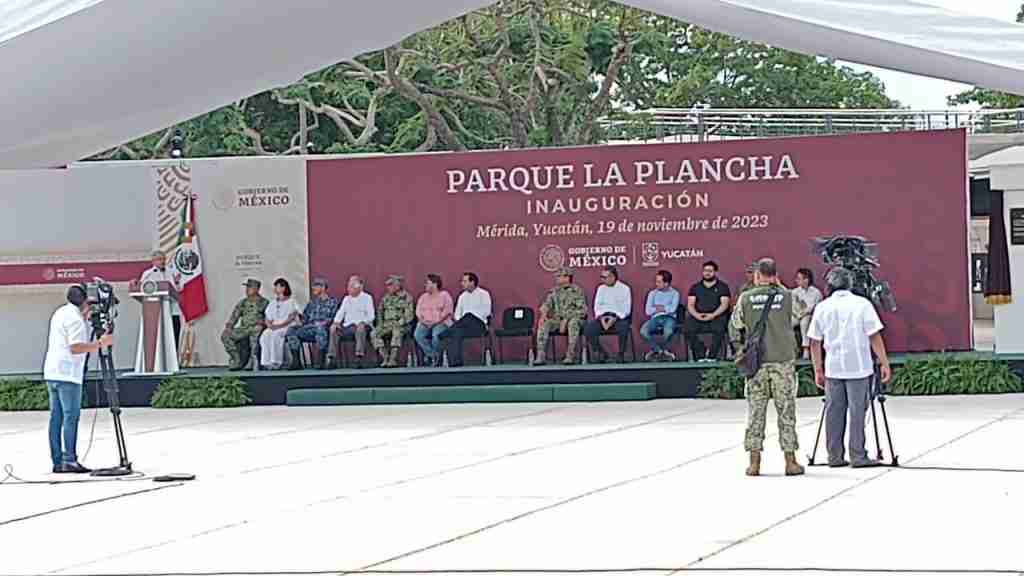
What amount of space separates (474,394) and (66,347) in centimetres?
765

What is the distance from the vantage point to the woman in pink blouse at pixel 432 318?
21078 millimetres

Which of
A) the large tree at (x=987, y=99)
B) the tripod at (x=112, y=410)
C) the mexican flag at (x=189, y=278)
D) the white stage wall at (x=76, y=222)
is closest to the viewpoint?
the tripod at (x=112, y=410)

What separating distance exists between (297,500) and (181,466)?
2849mm

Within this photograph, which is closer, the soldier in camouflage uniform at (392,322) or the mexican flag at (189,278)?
the soldier in camouflage uniform at (392,322)

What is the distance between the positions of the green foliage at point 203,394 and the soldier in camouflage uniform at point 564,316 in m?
3.72

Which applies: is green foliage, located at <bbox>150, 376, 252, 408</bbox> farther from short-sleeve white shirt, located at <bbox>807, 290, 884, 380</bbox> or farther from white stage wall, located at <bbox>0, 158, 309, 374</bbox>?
short-sleeve white shirt, located at <bbox>807, 290, 884, 380</bbox>

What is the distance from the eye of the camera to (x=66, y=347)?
1320 cm

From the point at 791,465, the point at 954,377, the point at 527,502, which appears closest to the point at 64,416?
the point at 527,502

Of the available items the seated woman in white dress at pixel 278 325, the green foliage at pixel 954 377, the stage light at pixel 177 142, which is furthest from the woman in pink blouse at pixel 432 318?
the stage light at pixel 177 142

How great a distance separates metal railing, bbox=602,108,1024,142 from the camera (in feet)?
98.3

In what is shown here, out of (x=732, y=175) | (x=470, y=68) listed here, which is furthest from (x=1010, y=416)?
(x=470, y=68)

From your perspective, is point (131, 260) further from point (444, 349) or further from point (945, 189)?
point (945, 189)

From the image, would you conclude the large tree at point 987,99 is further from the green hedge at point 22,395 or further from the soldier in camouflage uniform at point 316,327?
the green hedge at point 22,395

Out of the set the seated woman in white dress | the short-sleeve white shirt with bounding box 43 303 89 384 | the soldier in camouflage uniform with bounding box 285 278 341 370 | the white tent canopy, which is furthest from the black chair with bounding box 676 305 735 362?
the short-sleeve white shirt with bounding box 43 303 89 384
